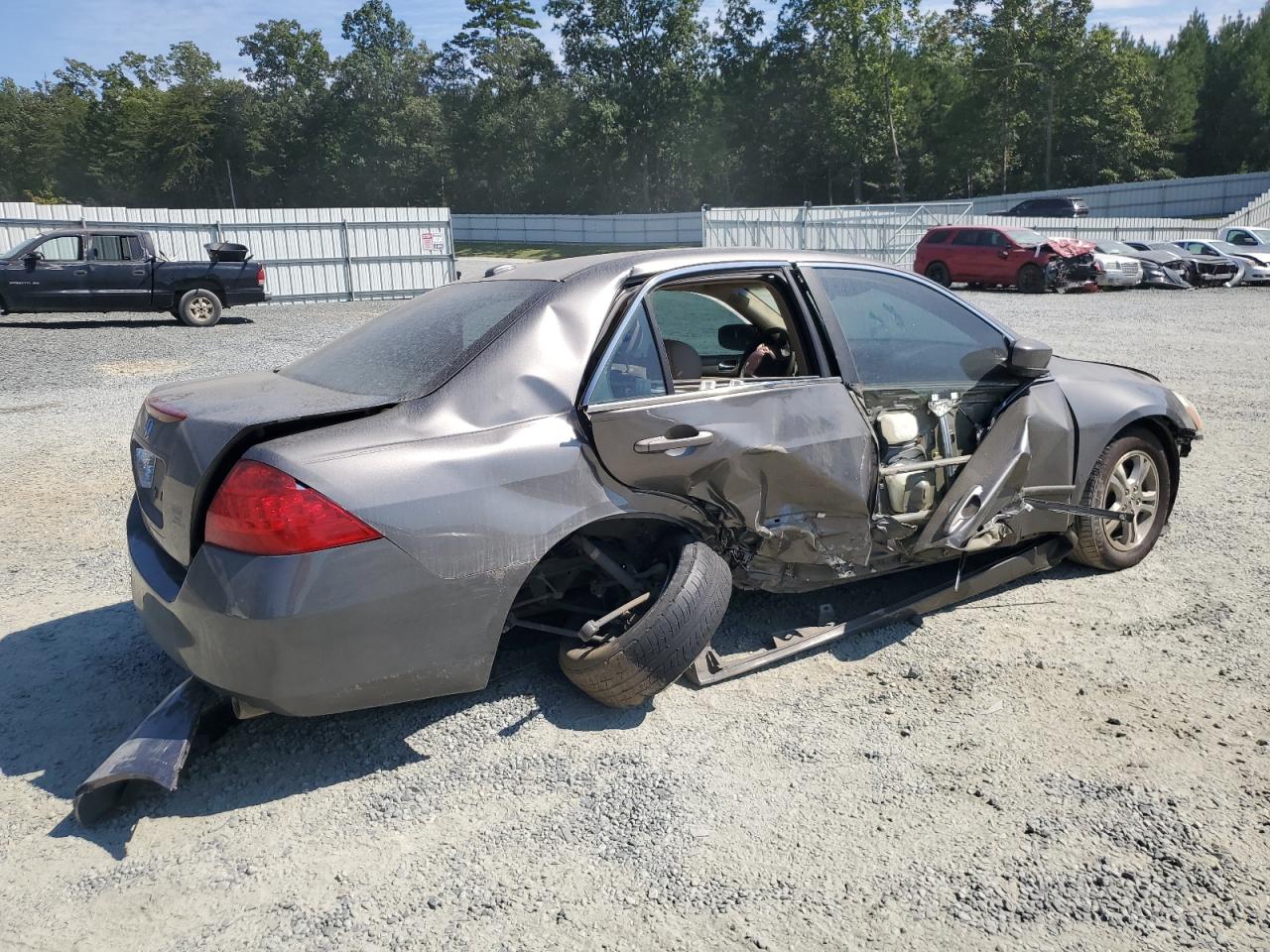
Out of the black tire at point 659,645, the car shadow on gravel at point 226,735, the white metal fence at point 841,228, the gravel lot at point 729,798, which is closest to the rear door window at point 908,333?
the gravel lot at point 729,798

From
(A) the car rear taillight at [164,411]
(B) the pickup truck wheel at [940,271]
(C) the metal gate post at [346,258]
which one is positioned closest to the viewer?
(A) the car rear taillight at [164,411]

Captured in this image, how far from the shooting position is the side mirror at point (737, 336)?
16.0 ft

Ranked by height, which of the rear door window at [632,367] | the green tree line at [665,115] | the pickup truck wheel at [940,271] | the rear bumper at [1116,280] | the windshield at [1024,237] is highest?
the green tree line at [665,115]

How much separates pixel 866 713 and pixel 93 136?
9461 centimetres

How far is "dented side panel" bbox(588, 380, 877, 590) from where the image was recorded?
3371 mm

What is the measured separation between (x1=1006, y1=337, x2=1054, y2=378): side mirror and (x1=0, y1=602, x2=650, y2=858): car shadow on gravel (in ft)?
7.41

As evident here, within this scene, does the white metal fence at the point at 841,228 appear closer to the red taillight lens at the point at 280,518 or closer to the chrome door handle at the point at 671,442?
the chrome door handle at the point at 671,442

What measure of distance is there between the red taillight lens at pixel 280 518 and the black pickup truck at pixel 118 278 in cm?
1575

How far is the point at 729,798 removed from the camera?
299cm

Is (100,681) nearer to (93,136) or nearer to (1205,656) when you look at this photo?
(1205,656)

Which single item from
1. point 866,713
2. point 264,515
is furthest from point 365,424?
point 866,713

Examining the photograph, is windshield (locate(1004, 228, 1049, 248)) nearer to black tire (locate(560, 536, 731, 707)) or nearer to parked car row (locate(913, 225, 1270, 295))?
parked car row (locate(913, 225, 1270, 295))

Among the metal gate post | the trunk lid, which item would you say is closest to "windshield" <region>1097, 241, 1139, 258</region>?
the metal gate post

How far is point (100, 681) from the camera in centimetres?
377
